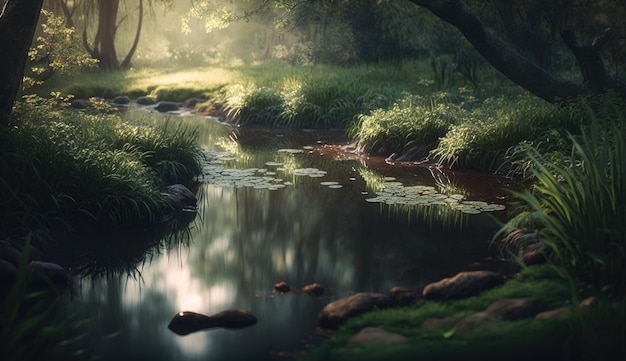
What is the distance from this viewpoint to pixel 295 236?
8.24 metres

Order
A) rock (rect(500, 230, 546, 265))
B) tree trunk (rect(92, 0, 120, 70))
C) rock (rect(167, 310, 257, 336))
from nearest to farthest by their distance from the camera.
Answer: rock (rect(167, 310, 257, 336)) < rock (rect(500, 230, 546, 265)) < tree trunk (rect(92, 0, 120, 70))

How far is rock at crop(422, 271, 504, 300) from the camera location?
229 inches

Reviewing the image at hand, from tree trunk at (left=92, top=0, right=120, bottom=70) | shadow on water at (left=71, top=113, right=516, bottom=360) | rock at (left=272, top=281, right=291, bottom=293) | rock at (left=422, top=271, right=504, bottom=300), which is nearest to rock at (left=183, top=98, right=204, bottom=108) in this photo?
tree trunk at (left=92, top=0, right=120, bottom=70)

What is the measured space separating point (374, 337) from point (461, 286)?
121 cm

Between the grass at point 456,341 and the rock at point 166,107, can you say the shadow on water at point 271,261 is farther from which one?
the rock at point 166,107

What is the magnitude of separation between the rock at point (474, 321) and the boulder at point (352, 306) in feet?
2.38

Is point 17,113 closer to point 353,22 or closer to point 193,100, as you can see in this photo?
point 193,100

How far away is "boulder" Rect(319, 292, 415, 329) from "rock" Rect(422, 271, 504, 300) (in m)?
0.20

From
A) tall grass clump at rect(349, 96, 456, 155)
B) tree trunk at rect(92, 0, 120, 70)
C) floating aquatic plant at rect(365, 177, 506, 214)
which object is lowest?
floating aquatic plant at rect(365, 177, 506, 214)

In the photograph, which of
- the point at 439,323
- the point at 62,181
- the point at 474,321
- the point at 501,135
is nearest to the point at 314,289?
the point at 439,323

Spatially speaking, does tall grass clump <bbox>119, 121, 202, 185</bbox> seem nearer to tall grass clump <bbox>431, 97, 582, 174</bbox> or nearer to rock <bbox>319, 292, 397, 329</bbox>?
tall grass clump <bbox>431, 97, 582, 174</bbox>

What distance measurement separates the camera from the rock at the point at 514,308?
5184mm

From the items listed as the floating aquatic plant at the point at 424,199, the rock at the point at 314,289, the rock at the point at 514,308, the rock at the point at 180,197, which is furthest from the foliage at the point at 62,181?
the rock at the point at 514,308

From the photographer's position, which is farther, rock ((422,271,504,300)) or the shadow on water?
rock ((422,271,504,300))
